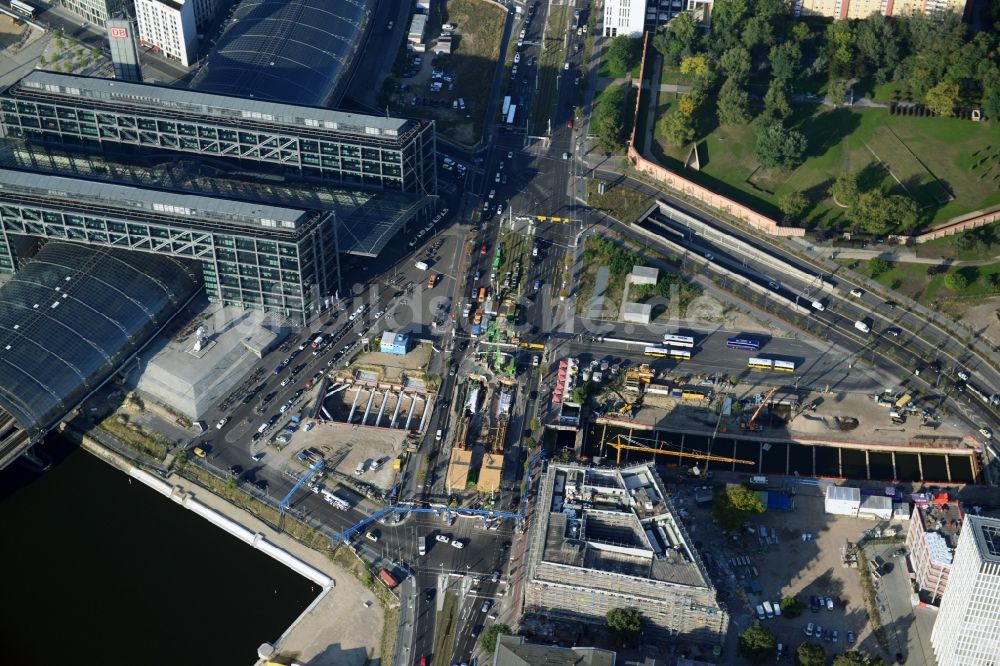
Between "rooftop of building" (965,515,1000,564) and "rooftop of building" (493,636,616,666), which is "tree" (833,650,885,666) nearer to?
"rooftop of building" (965,515,1000,564)

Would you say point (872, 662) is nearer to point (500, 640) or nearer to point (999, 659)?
point (999, 659)

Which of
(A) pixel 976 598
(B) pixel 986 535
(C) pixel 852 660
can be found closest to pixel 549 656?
(C) pixel 852 660

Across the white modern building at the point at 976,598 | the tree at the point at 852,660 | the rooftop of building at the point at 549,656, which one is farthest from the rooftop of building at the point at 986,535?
the rooftop of building at the point at 549,656

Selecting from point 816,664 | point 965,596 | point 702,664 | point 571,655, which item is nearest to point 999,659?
point 965,596

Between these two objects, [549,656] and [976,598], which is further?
[549,656]

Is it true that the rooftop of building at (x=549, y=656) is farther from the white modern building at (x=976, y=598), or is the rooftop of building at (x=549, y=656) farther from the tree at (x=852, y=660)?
the white modern building at (x=976, y=598)

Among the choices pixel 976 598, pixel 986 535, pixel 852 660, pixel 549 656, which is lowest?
pixel 549 656

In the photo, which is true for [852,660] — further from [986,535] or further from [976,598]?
[986,535]
